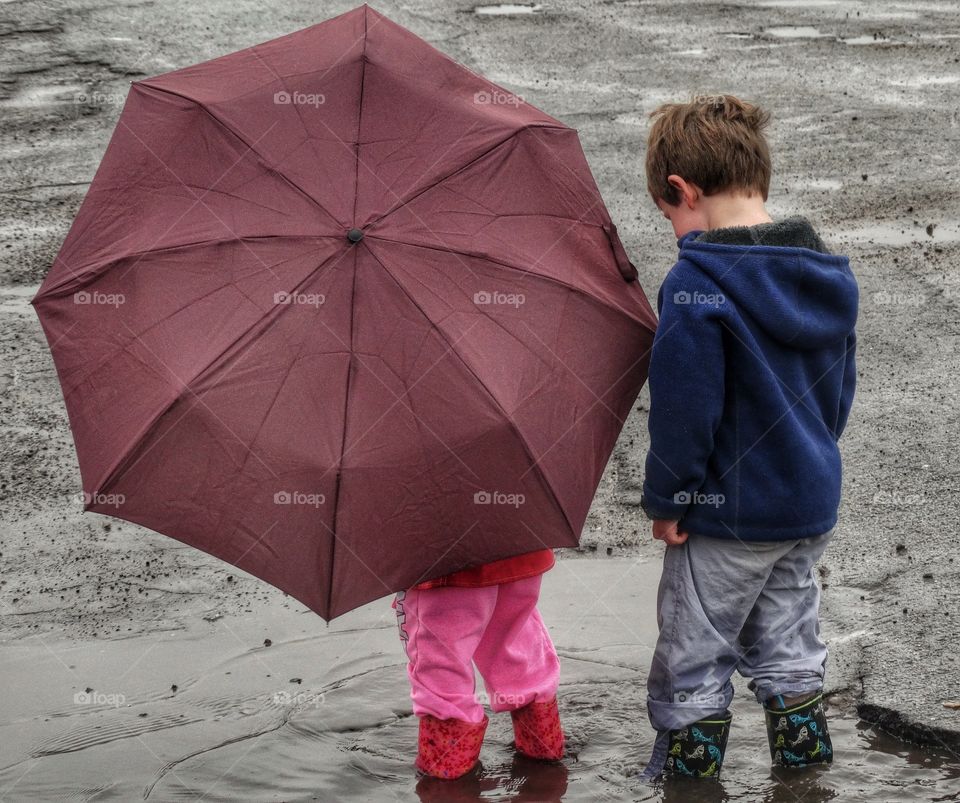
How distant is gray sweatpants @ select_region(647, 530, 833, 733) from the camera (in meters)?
3.02

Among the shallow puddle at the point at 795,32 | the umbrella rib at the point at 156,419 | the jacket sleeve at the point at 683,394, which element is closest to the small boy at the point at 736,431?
the jacket sleeve at the point at 683,394

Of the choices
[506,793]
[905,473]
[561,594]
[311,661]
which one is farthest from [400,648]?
[905,473]

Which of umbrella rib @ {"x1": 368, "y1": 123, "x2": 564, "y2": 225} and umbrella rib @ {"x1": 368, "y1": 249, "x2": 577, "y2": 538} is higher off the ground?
umbrella rib @ {"x1": 368, "y1": 123, "x2": 564, "y2": 225}

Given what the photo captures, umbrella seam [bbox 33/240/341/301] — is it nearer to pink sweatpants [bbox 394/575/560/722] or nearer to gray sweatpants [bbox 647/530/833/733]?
pink sweatpants [bbox 394/575/560/722]

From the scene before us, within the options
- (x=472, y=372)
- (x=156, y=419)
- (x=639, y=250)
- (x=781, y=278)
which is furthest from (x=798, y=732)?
(x=639, y=250)

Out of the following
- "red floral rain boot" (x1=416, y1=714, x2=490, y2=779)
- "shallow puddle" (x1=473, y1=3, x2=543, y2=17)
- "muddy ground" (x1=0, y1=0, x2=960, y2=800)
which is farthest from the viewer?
"shallow puddle" (x1=473, y1=3, x2=543, y2=17)

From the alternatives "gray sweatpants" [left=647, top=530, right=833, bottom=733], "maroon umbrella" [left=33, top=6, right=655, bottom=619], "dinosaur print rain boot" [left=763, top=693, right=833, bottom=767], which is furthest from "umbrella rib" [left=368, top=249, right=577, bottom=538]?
"dinosaur print rain boot" [left=763, top=693, right=833, bottom=767]

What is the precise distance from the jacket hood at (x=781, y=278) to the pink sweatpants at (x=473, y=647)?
0.84 meters

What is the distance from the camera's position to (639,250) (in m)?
6.74

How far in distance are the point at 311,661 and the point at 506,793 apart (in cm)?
98

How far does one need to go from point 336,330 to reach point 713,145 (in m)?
0.94

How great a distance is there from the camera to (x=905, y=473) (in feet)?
Answer: 16.6

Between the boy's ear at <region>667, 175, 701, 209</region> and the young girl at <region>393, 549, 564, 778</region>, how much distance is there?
883mm

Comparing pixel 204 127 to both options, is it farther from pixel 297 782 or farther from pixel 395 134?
pixel 297 782
